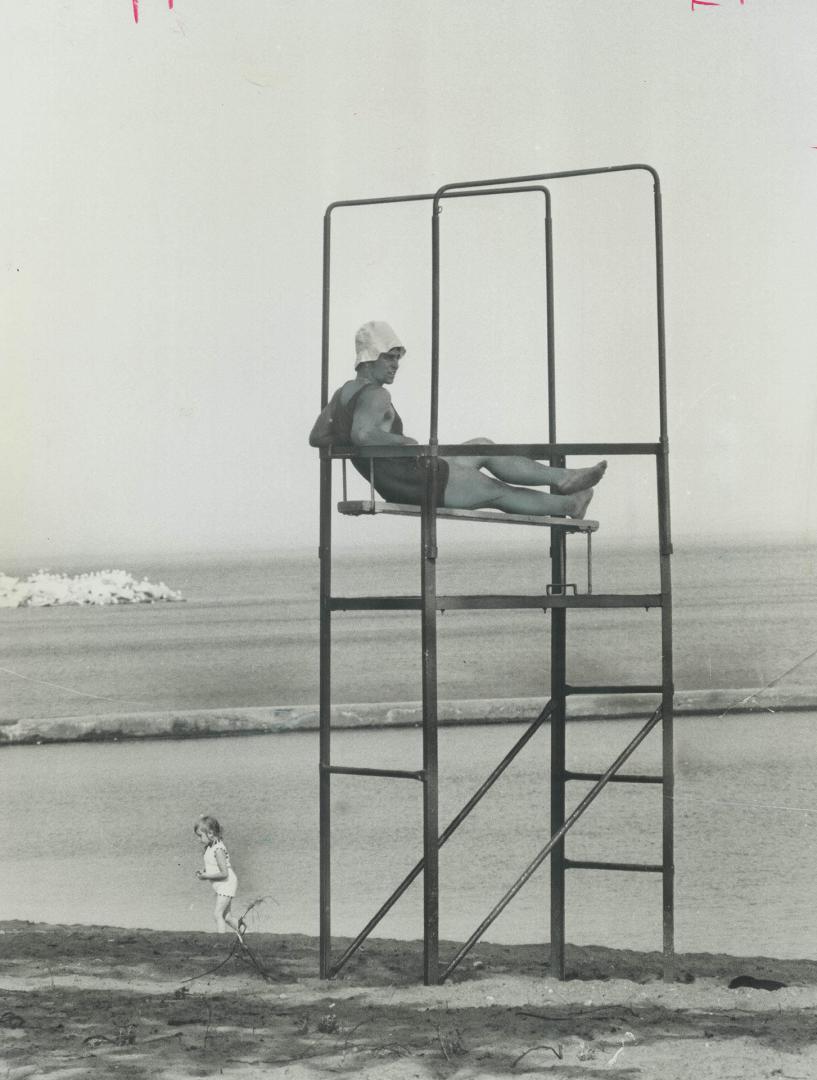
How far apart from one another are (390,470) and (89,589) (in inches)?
1370

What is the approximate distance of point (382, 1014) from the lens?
7.24 meters

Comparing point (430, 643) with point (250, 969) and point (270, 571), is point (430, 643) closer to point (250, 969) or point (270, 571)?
point (250, 969)

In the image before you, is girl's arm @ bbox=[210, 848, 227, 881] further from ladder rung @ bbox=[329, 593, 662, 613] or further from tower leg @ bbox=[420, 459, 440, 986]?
ladder rung @ bbox=[329, 593, 662, 613]

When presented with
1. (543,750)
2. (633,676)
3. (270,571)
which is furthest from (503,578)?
(543,750)

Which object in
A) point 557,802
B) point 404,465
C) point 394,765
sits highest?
point 404,465

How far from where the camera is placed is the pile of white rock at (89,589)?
111ft

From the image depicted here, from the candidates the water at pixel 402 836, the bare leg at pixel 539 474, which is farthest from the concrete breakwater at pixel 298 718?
the bare leg at pixel 539 474

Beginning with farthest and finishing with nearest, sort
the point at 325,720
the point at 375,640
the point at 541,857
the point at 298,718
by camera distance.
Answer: the point at 375,640 → the point at 298,718 → the point at 325,720 → the point at 541,857

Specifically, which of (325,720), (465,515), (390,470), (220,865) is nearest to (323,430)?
(390,470)

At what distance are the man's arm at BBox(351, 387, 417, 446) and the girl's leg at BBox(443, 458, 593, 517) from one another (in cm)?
29

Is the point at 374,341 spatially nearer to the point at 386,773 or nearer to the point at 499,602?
A: the point at 499,602

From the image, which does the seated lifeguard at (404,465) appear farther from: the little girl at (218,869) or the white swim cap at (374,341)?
the little girl at (218,869)

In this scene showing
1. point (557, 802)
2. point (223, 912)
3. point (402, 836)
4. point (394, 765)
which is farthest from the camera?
point (394, 765)

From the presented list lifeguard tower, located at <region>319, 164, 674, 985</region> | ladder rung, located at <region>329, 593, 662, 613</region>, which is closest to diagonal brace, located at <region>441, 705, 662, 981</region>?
lifeguard tower, located at <region>319, 164, 674, 985</region>
